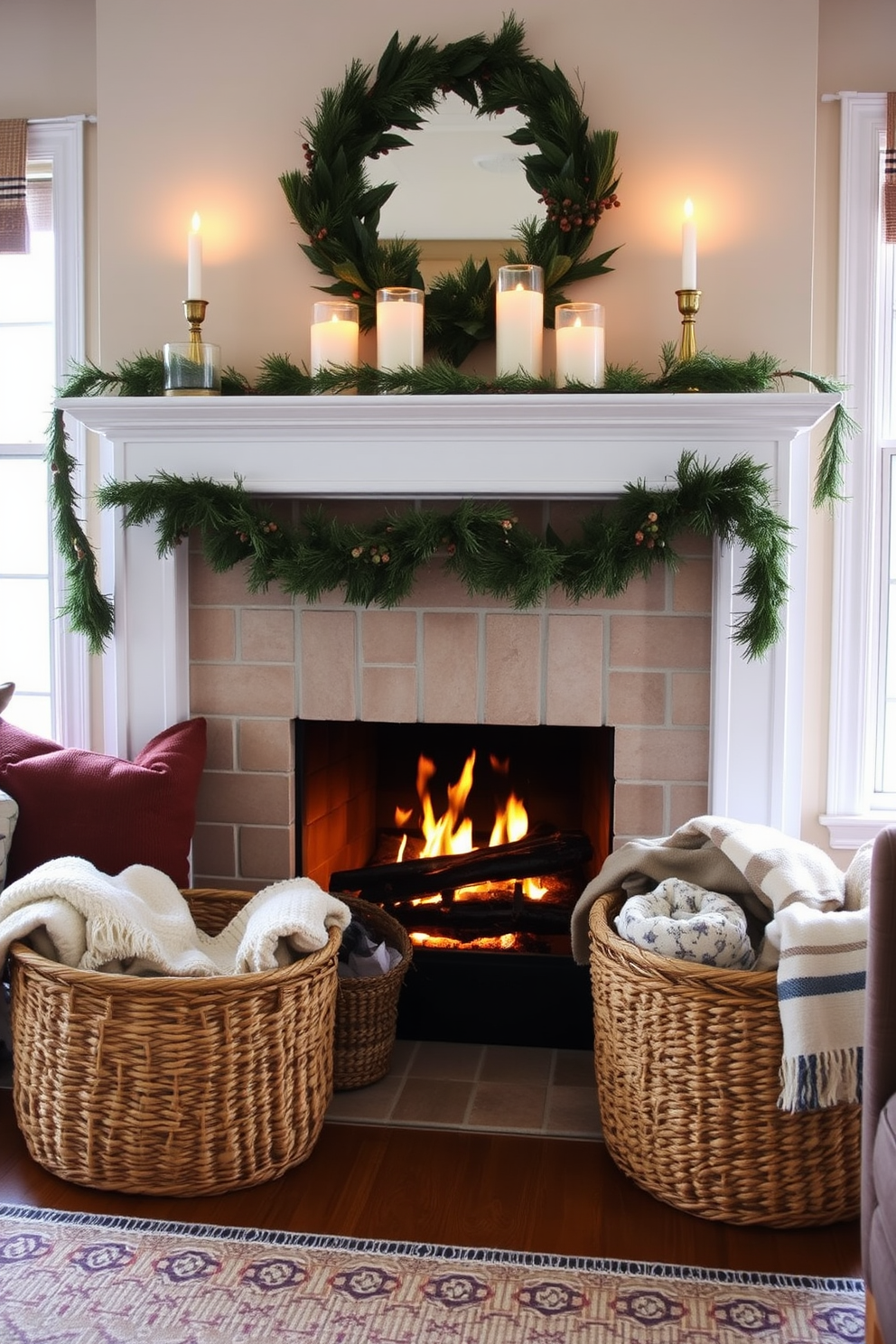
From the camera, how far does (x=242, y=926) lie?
222 cm

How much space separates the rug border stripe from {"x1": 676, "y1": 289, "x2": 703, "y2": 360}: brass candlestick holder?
162 cm

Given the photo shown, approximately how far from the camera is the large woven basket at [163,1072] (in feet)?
6.05

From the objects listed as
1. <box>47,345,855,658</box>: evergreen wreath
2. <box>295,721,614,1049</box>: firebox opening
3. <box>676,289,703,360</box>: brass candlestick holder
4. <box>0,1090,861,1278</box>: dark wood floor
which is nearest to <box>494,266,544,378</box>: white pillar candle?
<box>47,345,855,658</box>: evergreen wreath

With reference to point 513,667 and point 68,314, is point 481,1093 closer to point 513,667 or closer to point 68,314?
point 513,667

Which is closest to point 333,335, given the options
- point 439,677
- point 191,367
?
point 191,367

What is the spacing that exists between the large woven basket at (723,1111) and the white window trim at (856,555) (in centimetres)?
107

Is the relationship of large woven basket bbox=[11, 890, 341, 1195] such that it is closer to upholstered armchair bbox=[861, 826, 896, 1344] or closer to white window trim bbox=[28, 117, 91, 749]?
upholstered armchair bbox=[861, 826, 896, 1344]

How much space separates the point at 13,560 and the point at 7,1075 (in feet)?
4.49

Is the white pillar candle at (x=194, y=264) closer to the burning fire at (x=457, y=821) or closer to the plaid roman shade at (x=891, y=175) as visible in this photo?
the burning fire at (x=457, y=821)

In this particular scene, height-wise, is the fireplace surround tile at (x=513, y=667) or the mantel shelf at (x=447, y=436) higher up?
the mantel shelf at (x=447, y=436)

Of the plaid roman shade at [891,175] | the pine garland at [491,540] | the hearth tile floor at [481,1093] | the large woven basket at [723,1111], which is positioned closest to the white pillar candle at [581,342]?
the pine garland at [491,540]

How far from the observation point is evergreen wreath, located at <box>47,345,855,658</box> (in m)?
2.24

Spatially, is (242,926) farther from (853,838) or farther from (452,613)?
(853,838)

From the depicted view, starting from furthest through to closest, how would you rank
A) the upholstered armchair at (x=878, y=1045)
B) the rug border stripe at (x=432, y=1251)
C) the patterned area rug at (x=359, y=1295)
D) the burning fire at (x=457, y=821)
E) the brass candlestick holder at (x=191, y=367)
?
the burning fire at (x=457, y=821) → the brass candlestick holder at (x=191, y=367) → the rug border stripe at (x=432, y=1251) → the patterned area rug at (x=359, y=1295) → the upholstered armchair at (x=878, y=1045)
